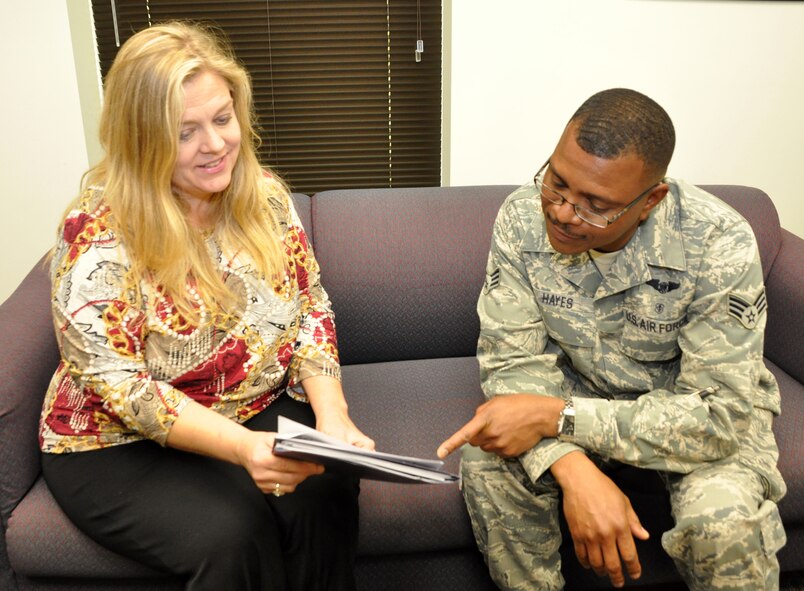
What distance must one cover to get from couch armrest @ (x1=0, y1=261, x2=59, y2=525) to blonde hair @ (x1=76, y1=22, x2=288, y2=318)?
40 centimetres

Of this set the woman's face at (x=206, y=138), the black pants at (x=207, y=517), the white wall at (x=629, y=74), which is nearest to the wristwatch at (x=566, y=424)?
the black pants at (x=207, y=517)

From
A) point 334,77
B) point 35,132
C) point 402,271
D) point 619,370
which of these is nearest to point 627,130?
point 619,370

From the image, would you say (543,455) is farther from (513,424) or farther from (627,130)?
(627,130)

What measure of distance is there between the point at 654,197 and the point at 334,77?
1489 millimetres

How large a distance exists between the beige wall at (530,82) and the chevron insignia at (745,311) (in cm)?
121

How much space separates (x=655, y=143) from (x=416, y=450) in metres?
0.83

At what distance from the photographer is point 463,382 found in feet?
6.39

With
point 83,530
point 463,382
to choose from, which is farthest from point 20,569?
point 463,382

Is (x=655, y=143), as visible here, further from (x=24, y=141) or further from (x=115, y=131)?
(x=24, y=141)

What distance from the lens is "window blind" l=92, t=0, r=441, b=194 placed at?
2.45 m

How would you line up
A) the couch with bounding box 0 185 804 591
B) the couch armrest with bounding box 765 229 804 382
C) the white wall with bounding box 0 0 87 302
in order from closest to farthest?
the couch with bounding box 0 185 804 591 → the couch armrest with bounding box 765 229 804 382 → the white wall with bounding box 0 0 87 302

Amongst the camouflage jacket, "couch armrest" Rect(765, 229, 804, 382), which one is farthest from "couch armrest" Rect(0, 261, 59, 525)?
"couch armrest" Rect(765, 229, 804, 382)

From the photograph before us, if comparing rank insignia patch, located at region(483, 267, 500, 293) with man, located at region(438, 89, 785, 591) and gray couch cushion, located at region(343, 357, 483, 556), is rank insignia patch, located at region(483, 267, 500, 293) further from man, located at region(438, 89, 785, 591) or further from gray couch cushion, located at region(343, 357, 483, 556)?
gray couch cushion, located at region(343, 357, 483, 556)

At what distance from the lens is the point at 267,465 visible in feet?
4.19
